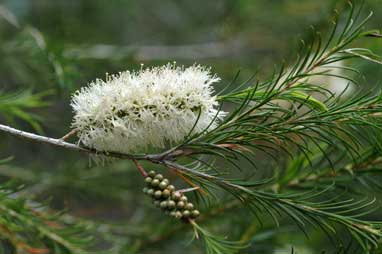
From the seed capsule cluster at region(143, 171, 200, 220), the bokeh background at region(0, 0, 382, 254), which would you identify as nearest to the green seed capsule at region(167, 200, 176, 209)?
the seed capsule cluster at region(143, 171, 200, 220)

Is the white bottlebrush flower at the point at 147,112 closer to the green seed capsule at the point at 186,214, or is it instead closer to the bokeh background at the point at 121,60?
the green seed capsule at the point at 186,214

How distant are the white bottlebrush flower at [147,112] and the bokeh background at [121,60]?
409 millimetres

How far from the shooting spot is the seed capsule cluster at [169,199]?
1.00 metres

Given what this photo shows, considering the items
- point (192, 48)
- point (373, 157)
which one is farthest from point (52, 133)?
point (373, 157)

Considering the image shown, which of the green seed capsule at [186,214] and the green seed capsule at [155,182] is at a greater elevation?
the green seed capsule at [155,182]

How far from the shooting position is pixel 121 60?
2191mm

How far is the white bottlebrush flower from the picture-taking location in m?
1.00

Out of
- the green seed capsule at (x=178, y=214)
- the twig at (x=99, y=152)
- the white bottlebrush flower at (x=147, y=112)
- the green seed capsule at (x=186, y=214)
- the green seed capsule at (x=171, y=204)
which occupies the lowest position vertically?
the green seed capsule at (x=178, y=214)

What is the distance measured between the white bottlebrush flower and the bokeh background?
0.41 m

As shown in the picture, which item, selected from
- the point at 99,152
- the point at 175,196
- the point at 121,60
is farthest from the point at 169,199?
the point at 121,60

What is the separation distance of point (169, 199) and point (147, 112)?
0.45 feet

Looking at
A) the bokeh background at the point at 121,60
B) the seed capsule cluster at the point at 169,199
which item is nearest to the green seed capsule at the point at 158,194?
the seed capsule cluster at the point at 169,199

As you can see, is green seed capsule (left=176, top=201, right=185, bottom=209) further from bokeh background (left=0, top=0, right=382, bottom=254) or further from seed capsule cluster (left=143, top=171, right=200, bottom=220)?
bokeh background (left=0, top=0, right=382, bottom=254)

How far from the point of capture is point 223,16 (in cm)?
305
